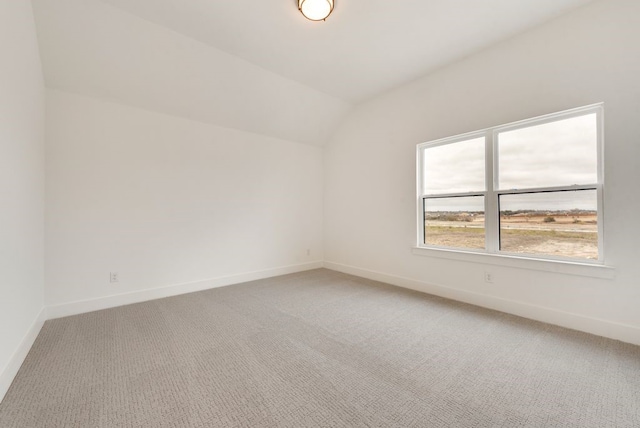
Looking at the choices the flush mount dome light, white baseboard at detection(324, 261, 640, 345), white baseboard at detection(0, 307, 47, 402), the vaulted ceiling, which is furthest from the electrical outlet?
white baseboard at detection(0, 307, 47, 402)

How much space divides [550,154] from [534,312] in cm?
165

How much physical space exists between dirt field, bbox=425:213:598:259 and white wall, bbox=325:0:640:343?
0.58ft

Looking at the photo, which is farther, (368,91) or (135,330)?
(368,91)

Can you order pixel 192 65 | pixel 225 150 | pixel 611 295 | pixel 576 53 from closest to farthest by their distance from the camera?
pixel 611 295 < pixel 576 53 < pixel 192 65 < pixel 225 150

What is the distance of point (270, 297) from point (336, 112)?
3.29 metres

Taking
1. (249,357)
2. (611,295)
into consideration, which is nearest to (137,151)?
(249,357)

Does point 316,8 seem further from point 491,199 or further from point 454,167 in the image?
point 491,199

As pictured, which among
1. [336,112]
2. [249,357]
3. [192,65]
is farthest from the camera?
[336,112]

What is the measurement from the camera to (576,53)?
7.94 ft

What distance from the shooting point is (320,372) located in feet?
5.92

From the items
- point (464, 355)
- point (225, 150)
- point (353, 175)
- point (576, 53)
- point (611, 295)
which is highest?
point (576, 53)

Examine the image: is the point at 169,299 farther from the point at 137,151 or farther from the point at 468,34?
→ the point at 468,34

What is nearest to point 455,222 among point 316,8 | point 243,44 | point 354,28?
point 354,28

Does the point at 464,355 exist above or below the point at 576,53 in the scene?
below
